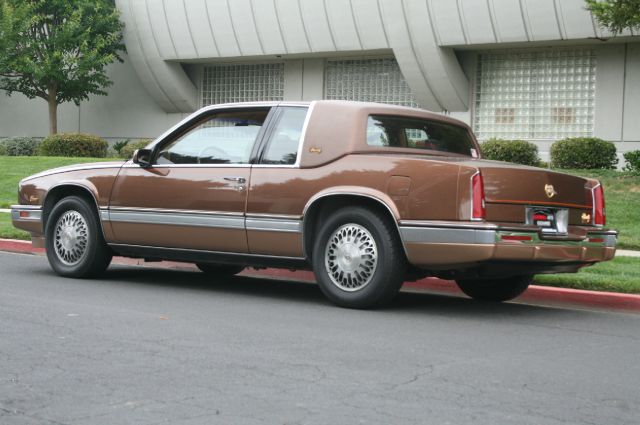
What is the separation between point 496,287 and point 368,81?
20.6 meters

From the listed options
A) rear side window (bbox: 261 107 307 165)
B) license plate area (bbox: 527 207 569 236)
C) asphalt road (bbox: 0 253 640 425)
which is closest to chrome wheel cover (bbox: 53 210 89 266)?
asphalt road (bbox: 0 253 640 425)

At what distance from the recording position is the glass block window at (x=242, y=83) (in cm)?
3148

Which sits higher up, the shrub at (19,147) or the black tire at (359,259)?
the shrub at (19,147)

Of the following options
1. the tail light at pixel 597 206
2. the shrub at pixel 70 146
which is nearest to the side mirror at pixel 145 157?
the tail light at pixel 597 206

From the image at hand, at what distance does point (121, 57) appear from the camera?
34.3m

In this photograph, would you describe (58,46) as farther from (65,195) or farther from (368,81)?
(65,195)

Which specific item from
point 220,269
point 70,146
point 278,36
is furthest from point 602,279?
point 70,146

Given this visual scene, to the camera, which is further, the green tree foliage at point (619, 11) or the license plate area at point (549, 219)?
the green tree foliage at point (619, 11)

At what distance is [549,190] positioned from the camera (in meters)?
8.12

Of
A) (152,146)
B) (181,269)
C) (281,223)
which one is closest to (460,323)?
(281,223)

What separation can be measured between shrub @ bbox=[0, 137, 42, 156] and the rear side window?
25.8 meters

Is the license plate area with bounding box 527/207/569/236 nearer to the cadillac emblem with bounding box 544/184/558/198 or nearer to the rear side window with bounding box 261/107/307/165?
the cadillac emblem with bounding box 544/184/558/198

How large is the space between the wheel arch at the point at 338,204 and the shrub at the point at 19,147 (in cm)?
2638

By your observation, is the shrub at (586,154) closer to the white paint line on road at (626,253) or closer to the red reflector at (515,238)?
the white paint line on road at (626,253)
